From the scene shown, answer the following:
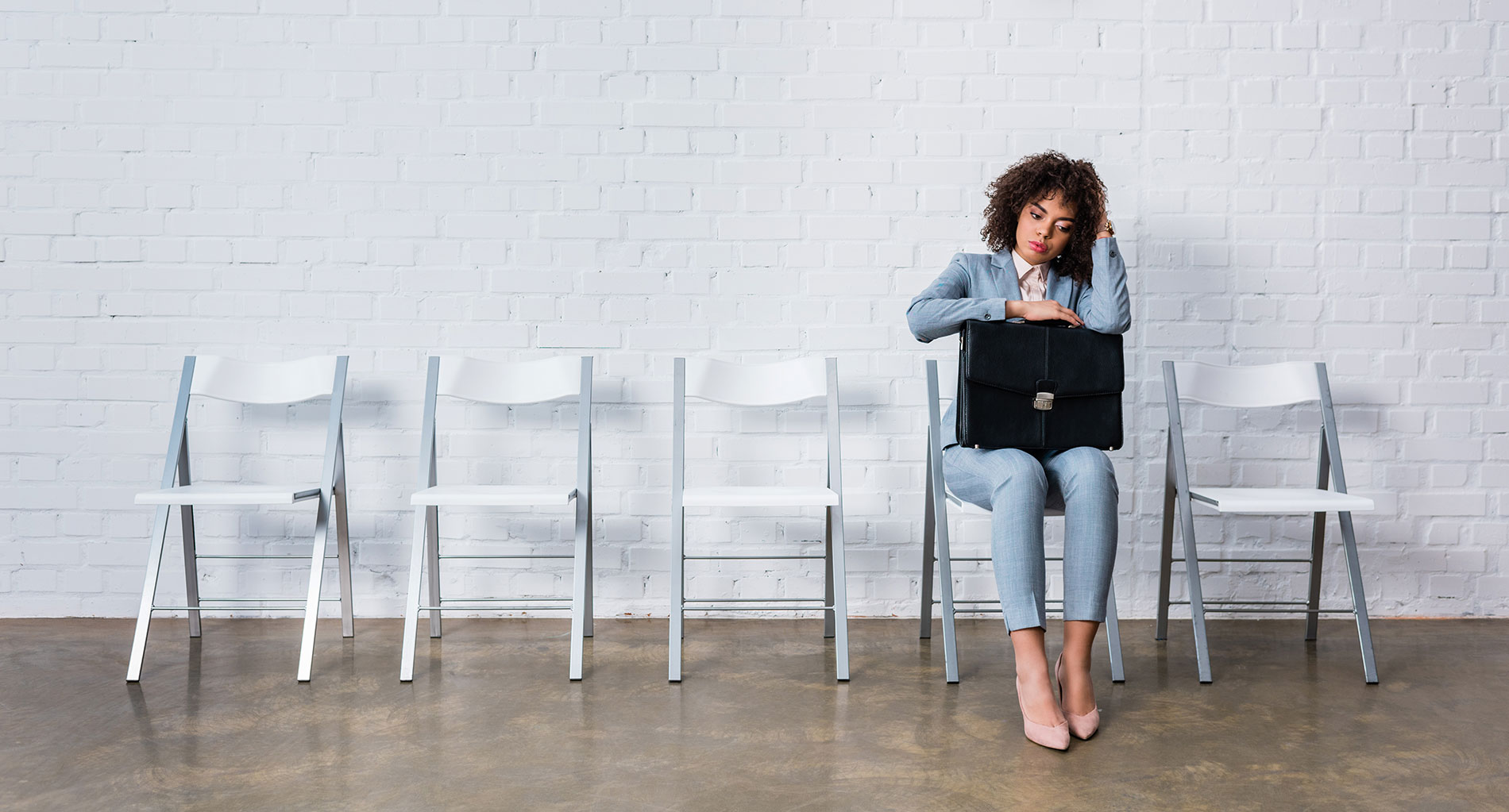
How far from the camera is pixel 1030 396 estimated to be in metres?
2.26

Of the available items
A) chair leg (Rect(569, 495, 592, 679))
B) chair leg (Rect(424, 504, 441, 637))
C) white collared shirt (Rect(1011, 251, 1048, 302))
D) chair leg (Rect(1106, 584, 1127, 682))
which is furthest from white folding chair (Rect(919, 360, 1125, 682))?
chair leg (Rect(424, 504, 441, 637))

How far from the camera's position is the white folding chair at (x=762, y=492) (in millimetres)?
2465

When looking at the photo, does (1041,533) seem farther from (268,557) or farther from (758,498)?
(268,557)

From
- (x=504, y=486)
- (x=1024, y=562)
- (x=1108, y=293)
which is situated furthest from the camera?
(x=504, y=486)

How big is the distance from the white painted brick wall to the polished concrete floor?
385 mm

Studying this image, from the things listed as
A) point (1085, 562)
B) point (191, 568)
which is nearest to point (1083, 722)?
point (1085, 562)

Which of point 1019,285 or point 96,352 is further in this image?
point 96,352

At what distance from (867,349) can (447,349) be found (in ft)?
4.49

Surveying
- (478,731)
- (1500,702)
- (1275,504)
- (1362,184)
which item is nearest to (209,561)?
(478,731)

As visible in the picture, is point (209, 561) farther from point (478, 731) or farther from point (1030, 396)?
point (1030, 396)

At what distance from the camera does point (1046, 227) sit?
245 centimetres

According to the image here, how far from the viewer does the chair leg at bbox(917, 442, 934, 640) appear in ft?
9.18

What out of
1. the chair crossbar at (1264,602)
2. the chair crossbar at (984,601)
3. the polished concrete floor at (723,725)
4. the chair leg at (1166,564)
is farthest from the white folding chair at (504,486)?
the chair crossbar at (1264,602)

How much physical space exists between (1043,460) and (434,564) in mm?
1836
